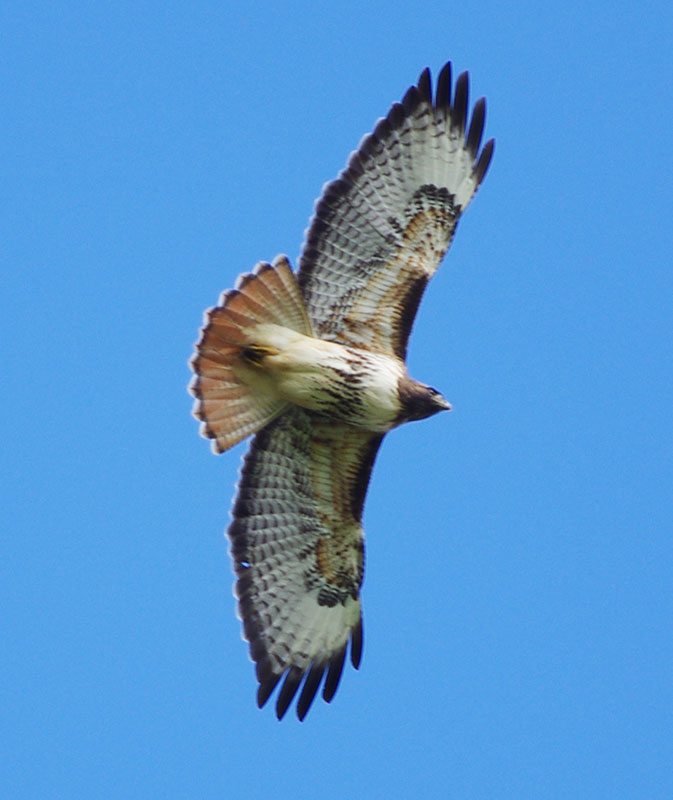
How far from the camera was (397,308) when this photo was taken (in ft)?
31.8

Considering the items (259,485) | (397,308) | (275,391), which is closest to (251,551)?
(259,485)

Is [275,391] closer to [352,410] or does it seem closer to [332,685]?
[352,410]

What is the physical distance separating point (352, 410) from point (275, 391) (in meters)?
0.46

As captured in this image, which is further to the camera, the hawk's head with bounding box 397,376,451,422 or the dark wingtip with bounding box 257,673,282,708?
the dark wingtip with bounding box 257,673,282,708

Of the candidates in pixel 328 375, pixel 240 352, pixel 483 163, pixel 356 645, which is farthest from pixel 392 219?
pixel 356 645

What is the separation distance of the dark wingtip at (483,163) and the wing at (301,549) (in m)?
1.66

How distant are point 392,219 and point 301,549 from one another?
2.07m

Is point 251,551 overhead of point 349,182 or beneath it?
beneath

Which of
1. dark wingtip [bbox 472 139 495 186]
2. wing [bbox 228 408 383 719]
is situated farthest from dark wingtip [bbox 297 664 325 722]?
dark wingtip [bbox 472 139 495 186]

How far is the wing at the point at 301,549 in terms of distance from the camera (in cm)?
982

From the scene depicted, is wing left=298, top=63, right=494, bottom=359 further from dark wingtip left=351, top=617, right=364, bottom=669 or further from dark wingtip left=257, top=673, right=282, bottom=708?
dark wingtip left=257, top=673, right=282, bottom=708

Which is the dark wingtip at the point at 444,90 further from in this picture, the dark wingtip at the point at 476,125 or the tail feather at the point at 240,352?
the tail feather at the point at 240,352

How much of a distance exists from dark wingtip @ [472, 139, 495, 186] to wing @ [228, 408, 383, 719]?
1.66 metres

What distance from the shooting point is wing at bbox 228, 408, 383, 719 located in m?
9.82
